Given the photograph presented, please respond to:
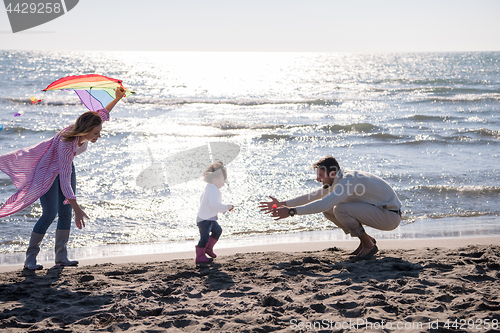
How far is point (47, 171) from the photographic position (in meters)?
4.07

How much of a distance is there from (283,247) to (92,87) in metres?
3.25

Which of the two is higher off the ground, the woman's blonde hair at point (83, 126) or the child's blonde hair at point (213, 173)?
the woman's blonde hair at point (83, 126)

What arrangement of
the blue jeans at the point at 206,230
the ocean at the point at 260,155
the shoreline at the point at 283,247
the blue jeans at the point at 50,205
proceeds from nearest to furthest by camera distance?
the blue jeans at the point at 50,205
the blue jeans at the point at 206,230
the shoreline at the point at 283,247
the ocean at the point at 260,155

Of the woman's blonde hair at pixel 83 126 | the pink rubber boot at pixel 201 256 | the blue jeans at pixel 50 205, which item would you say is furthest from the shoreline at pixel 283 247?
the woman's blonde hair at pixel 83 126

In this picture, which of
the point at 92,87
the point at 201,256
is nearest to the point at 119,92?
the point at 92,87

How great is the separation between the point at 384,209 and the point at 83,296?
10.6ft

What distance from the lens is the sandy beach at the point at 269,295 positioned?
2893 mm

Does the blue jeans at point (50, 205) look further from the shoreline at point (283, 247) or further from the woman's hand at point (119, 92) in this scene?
the woman's hand at point (119, 92)

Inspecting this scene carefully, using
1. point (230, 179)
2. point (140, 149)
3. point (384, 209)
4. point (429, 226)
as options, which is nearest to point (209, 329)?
point (384, 209)

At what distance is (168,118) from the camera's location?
21.1m

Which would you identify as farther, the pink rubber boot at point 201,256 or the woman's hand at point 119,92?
the woman's hand at point 119,92

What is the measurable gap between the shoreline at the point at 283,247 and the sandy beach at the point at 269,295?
60 cm

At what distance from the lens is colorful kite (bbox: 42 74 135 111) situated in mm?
4559

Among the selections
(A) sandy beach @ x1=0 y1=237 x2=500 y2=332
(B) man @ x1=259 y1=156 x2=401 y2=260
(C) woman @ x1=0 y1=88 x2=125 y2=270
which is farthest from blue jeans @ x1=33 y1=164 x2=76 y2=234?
(B) man @ x1=259 y1=156 x2=401 y2=260
